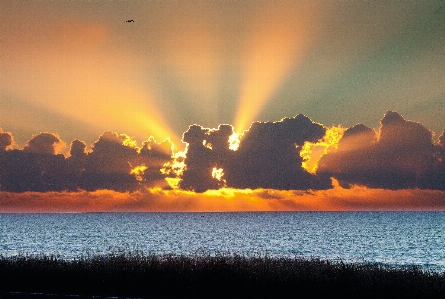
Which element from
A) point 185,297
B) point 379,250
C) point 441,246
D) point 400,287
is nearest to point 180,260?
point 185,297

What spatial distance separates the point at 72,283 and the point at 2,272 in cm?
443

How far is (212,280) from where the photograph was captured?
24.3 meters

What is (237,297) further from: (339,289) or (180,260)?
(180,260)

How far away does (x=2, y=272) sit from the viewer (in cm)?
2727

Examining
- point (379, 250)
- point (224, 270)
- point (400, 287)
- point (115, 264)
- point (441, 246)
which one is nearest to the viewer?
point (400, 287)

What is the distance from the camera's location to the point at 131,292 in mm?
23797

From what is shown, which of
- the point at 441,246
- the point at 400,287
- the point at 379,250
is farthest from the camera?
the point at 441,246

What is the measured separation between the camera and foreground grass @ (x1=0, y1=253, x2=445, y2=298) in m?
22.7

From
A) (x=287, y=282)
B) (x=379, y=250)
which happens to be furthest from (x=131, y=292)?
(x=379, y=250)

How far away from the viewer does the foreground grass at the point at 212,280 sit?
2266cm

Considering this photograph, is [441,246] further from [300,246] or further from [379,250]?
[300,246]

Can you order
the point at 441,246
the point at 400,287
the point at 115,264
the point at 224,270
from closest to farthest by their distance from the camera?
the point at 400,287
the point at 224,270
the point at 115,264
the point at 441,246

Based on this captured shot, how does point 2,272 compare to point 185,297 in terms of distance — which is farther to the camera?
point 2,272

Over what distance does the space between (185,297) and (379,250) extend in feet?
208
